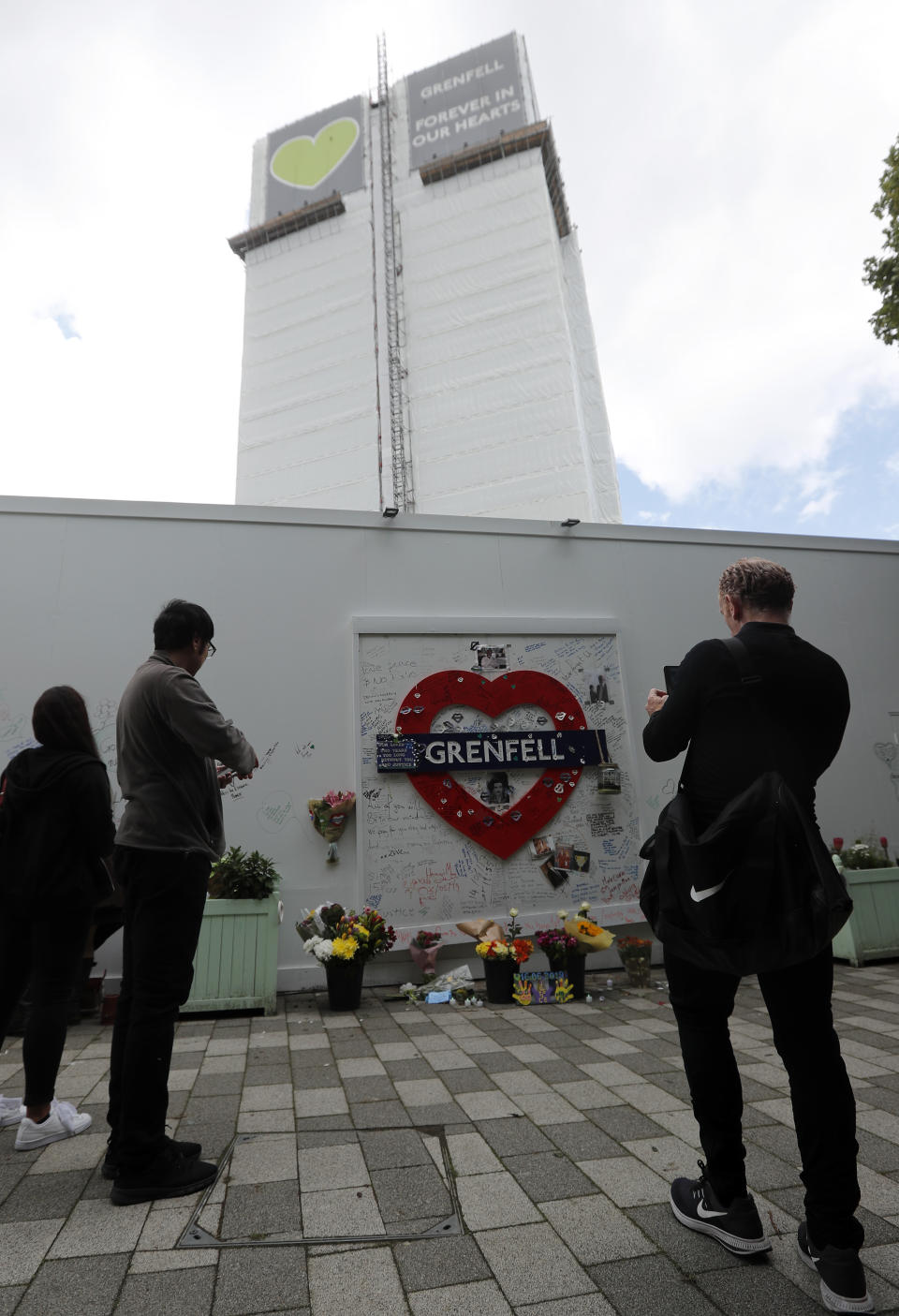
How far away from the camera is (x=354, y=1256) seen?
163cm

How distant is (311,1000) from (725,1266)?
12.2 feet

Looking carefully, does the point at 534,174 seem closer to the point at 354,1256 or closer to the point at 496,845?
the point at 496,845

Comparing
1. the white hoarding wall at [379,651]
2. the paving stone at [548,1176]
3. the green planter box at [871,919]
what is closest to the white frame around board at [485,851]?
the white hoarding wall at [379,651]

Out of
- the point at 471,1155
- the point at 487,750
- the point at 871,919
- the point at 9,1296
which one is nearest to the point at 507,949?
the point at 487,750

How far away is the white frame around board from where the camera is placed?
5.28 metres

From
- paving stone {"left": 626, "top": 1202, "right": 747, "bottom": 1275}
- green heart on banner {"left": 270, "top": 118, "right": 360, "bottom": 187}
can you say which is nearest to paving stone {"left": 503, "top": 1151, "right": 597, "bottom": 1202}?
paving stone {"left": 626, "top": 1202, "right": 747, "bottom": 1275}

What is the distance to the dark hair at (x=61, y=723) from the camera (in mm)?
2486

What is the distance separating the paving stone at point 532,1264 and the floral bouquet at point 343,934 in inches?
113

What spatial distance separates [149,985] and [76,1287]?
2.09 ft

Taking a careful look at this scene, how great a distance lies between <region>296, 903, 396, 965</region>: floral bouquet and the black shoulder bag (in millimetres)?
3335

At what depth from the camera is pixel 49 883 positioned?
2.28m

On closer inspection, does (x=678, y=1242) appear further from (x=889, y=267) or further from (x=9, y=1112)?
(x=889, y=267)

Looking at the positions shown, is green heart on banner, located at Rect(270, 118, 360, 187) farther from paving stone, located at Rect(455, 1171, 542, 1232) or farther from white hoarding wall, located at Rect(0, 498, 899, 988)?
paving stone, located at Rect(455, 1171, 542, 1232)

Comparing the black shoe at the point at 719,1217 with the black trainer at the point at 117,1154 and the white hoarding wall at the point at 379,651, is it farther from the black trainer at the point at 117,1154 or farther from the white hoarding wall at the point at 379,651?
the white hoarding wall at the point at 379,651
